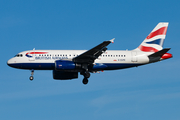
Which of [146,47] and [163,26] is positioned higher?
[163,26]

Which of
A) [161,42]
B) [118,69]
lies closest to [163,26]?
[161,42]

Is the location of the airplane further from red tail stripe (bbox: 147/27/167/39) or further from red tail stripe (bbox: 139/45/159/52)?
red tail stripe (bbox: 147/27/167/39)

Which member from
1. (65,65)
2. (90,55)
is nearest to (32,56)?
(65,65)

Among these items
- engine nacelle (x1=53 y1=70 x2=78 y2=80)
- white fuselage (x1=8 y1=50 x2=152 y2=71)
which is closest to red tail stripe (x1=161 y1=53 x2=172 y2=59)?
white fuselage (x1=8 y1=50 x2=152 y2=71)

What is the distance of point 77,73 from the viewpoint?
51375 mm

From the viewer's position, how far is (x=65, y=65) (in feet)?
150

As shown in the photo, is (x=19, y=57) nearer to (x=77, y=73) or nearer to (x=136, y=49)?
(x=77, y=73)

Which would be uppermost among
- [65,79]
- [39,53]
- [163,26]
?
[163,26]

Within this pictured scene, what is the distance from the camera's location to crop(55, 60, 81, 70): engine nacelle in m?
45.6

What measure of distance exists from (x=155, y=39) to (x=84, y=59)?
11.9 meters

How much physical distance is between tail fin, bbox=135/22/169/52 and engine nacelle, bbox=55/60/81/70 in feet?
34.7

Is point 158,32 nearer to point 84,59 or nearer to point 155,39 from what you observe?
point 155,39

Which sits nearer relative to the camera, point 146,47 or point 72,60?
point 72,60

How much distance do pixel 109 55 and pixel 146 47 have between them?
20.2ft
